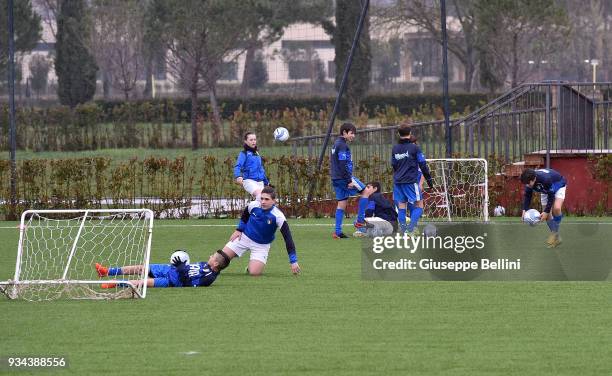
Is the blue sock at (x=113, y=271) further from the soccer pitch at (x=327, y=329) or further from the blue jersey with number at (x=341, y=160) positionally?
the blue jersey with number at (x=341, y=160)

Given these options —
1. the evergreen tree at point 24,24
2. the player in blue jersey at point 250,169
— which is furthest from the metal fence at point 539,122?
the evergreen tree at point 24,24

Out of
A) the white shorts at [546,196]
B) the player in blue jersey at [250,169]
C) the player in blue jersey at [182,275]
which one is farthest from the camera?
the player in blue jersey at [250,169]

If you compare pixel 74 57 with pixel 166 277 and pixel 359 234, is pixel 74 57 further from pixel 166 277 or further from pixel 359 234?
pixel 166 277

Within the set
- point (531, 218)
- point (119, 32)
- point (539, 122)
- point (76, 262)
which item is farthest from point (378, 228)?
point (119, 32)

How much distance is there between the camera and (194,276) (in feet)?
44.9

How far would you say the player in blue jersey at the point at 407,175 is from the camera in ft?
62.4

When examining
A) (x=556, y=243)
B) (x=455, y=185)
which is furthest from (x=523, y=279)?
(x=455, y=185)

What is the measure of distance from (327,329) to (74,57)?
39.1 meters

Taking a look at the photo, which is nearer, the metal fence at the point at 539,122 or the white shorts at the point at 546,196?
the white shorts at the point at 546,196

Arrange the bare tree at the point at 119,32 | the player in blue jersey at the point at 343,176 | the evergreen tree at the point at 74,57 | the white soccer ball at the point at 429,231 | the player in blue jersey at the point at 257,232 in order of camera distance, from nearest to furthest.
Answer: the player in blue jersey at the point at 257,232
the white soccer ball at the point at 429,231
the player in blue jersey at the point at 343,176
the evergreen tree at the point at 74,57
the bare tree at the point at 119,32

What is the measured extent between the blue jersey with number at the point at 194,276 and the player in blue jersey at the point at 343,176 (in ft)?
19.5

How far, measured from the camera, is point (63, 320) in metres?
11.3

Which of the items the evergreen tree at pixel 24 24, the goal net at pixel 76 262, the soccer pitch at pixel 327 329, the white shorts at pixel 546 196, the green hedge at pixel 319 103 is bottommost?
the soccer pitch at pixel 327 329

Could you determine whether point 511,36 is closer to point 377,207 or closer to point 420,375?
point 377,207
